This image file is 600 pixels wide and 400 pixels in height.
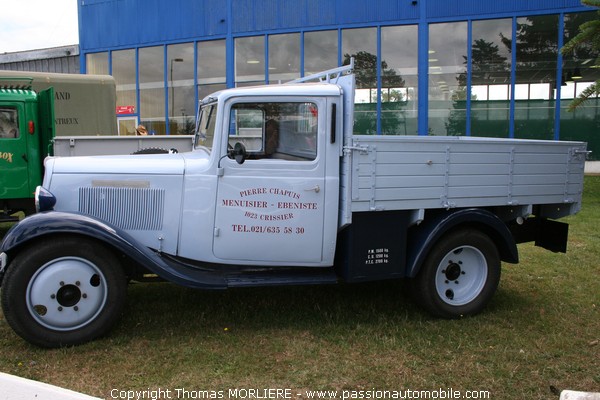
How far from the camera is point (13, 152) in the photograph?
834cm

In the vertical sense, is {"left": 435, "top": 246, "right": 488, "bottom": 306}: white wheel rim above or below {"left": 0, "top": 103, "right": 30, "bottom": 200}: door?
below

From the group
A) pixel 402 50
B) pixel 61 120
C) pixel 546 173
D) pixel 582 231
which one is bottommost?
pixel 582 231

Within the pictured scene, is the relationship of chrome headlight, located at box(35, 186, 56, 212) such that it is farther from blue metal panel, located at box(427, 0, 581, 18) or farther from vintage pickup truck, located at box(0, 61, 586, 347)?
blue metal panel, located at box(427, 0, 581, 18)

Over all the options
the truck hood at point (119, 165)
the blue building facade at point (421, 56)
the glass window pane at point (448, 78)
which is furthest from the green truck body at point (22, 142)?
the glass window pane at point (448, 78)

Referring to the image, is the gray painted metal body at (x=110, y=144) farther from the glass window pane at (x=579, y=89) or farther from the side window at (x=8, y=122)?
the glass window pane at (x=579, y=89)

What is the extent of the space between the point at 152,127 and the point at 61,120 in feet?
22.7

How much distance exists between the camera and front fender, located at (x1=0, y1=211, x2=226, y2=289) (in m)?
3.81

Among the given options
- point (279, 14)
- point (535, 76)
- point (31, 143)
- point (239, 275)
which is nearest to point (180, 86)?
point (279, 14)

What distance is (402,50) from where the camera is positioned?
50.8ft

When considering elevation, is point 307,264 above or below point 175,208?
below

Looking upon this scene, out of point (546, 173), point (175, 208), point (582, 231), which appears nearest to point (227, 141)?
point (175, 208)

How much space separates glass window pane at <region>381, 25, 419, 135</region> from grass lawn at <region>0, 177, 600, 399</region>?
34.4 feet

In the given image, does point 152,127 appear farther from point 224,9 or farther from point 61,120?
point 61,120

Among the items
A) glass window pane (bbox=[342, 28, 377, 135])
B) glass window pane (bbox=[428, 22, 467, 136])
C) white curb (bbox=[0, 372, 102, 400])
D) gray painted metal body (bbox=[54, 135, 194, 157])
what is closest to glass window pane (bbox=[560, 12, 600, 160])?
glass window pane (bbox=[428, 22, 467, 136])
